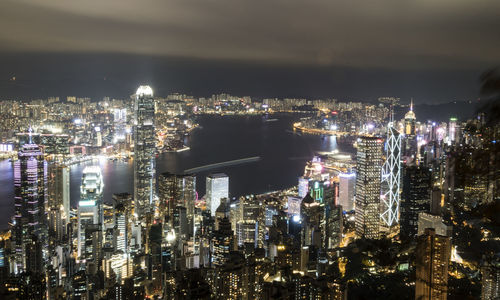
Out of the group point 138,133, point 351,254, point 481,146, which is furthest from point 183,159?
point 481,146

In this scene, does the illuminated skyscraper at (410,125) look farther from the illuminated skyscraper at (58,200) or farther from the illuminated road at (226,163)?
the illuminated skyscraper at (58,200)

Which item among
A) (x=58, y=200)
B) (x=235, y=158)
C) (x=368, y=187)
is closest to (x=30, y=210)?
(x=58, y=200)

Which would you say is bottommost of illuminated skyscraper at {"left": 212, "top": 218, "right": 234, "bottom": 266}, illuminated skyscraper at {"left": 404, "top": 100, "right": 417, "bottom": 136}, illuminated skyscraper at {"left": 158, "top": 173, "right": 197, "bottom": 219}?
illuminated skyscraper at {"left": 212, "top": 218, "right": 234, "bottom": 266}

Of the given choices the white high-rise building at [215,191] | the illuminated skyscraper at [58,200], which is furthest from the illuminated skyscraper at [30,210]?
the white high-rise building at [215,191]

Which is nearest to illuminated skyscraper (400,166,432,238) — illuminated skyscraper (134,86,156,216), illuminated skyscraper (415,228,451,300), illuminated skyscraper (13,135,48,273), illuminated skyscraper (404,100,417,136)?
illuminated skyscraper (404,100,417,136)

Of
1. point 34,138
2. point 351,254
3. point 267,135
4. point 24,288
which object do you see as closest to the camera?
point 24,288

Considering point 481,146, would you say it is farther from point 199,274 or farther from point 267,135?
point 267,135

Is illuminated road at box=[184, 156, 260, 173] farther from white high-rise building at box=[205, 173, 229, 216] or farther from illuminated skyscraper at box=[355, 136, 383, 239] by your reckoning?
illuminated skyscraper at box=[355, 136, 383, 239]
